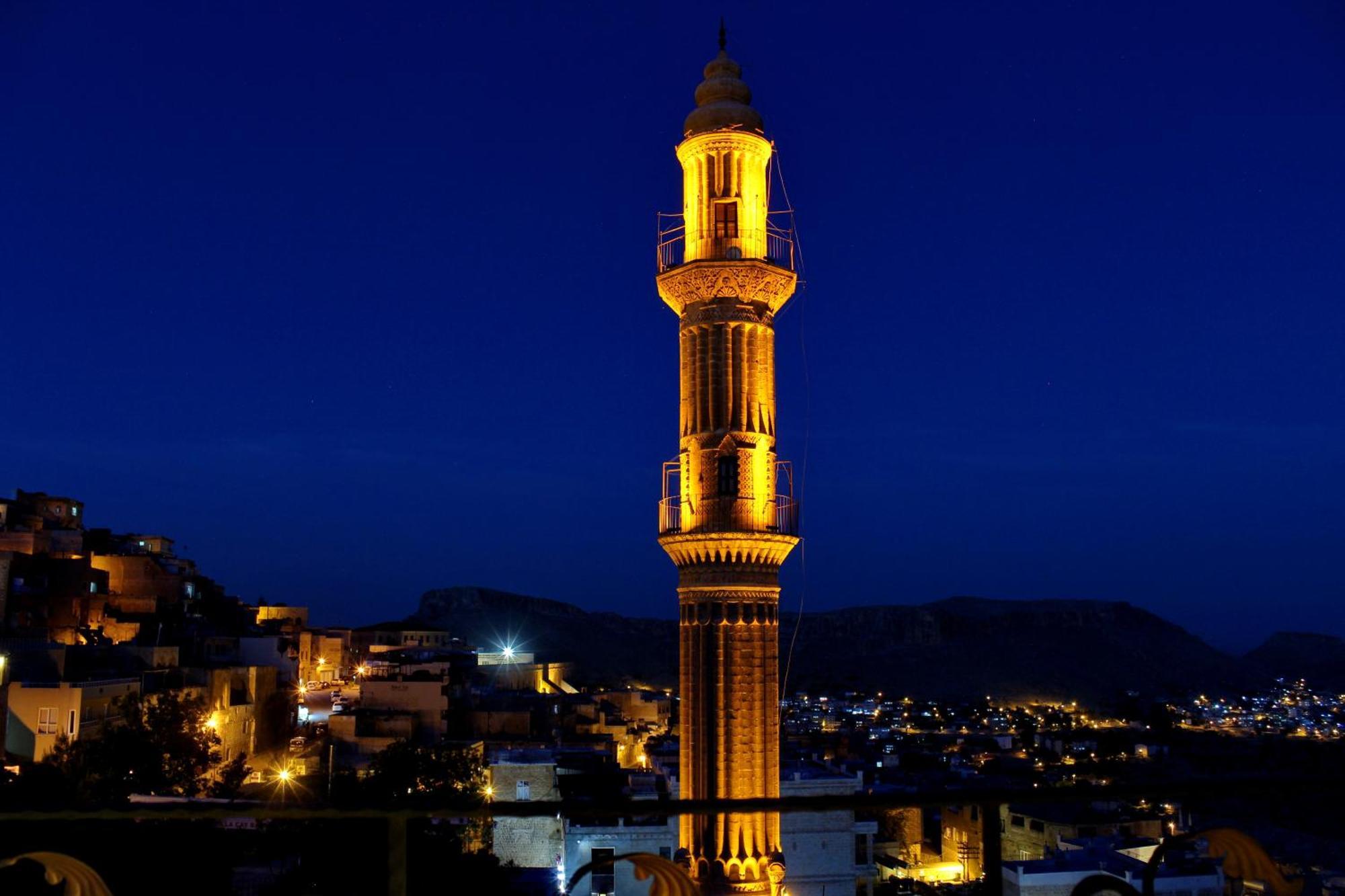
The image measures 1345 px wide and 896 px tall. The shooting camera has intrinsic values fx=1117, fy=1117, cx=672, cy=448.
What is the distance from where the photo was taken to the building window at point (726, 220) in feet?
51.7

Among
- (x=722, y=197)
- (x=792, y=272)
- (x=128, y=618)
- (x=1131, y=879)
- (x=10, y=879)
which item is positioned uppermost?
(x=722, y=197)

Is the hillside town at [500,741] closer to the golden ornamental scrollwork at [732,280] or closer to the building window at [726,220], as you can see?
the golden ornamental scrollwork at [732,280]

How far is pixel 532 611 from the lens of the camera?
120688mm

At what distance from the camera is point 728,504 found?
1515 centimetres

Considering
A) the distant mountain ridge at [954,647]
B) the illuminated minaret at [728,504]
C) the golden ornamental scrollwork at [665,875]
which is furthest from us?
the distant mountain ridge at [954,647]

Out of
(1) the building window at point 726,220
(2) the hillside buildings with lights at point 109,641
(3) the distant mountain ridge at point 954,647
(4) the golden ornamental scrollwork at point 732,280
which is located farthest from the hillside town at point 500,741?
(3) the distant mountain ridge at point 954,647

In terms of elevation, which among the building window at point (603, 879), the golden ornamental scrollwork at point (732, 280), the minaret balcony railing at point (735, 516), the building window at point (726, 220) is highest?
the building window at point (726, 220)

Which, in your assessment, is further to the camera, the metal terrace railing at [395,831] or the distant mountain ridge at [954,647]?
the distant mountain ridge at [954,647]

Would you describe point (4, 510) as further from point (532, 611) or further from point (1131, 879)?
point (532, 611)

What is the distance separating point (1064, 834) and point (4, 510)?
1523 inches

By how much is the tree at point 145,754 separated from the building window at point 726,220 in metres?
16.6

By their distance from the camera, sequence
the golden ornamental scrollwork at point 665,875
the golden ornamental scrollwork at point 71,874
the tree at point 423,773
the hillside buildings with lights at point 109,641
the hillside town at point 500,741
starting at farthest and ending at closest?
the tree at point 423,773 < the hillside buildings with lights at point 109,641 < the hillside town at point 500,741 < the golden ornamental scrollwork at point 665,875 < the golden ornamental scrollwork at point 71,874

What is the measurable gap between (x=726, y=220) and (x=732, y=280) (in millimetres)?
1016

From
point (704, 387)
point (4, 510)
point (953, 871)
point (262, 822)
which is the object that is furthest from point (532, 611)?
point (704, 387)
